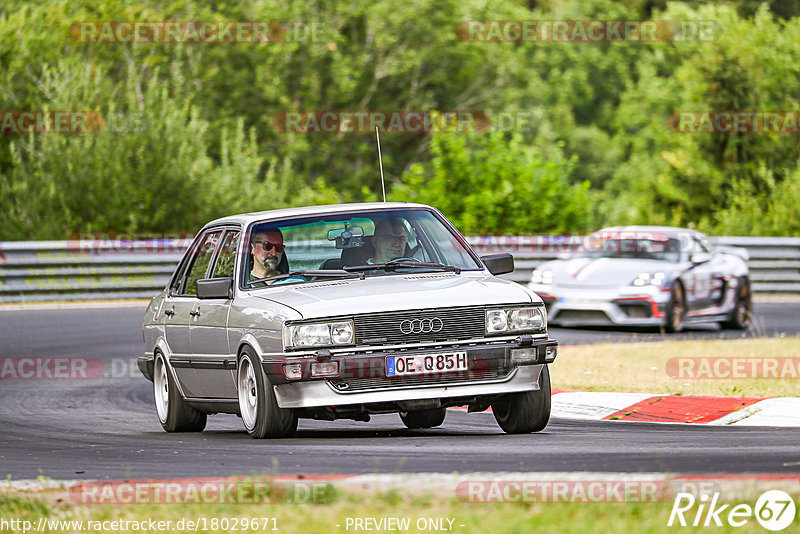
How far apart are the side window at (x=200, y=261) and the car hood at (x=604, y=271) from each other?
8986 mm

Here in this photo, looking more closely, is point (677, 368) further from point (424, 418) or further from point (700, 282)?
point (700, 282)

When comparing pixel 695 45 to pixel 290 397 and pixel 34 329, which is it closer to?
pixel 34 329

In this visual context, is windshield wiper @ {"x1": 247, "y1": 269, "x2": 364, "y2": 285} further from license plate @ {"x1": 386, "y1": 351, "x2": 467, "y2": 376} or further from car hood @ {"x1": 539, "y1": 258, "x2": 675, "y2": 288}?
car hood @ {"x1": 539, "y1": 258, "x2": 675, "y2": 288}

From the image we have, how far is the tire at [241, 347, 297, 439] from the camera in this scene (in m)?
8.69

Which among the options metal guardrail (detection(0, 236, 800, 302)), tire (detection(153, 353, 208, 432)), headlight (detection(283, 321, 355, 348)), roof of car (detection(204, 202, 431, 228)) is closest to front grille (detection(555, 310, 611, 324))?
metal guardrail (detection(0, 236, 800, 302))

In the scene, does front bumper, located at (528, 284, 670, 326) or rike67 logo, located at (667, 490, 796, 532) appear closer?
rike67 logo, located at (667, 490, 796, 532)

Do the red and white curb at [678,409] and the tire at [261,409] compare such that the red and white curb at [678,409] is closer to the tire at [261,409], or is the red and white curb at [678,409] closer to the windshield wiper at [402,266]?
the windshield wiper at [402,266]

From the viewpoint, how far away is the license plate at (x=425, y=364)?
848 centimetres

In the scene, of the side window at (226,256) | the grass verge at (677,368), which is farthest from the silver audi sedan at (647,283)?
the side window at (226,256)

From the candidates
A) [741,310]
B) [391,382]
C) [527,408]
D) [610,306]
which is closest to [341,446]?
[391,382]

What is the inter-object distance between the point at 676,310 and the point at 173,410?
32.0ft

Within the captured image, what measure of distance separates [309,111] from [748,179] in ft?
62.0

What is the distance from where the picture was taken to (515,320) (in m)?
8.77

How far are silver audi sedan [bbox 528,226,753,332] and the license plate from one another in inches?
402
